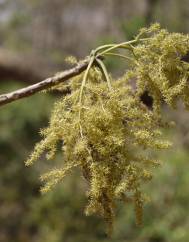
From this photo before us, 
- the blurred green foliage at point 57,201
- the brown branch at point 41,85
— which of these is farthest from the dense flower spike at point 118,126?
the blurred green foliage at point 57,201

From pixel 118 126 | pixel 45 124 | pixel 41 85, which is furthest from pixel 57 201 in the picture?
pixel 118 126

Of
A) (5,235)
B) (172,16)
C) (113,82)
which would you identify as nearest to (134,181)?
(113,82)

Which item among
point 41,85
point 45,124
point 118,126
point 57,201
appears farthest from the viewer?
point 45,124

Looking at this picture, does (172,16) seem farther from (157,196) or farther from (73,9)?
(157,196)

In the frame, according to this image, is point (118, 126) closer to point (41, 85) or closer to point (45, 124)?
point (41, 85)

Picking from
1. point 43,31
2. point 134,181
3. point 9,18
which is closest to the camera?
point 134,181

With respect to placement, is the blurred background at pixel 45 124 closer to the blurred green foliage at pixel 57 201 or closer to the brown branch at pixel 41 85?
the blurred green foliage at pixel 57 201

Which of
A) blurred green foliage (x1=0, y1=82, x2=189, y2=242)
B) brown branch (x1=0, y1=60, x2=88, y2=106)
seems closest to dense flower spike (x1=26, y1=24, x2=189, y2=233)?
brown branch (x1=0, y1=60, x2=88, y2=106)
